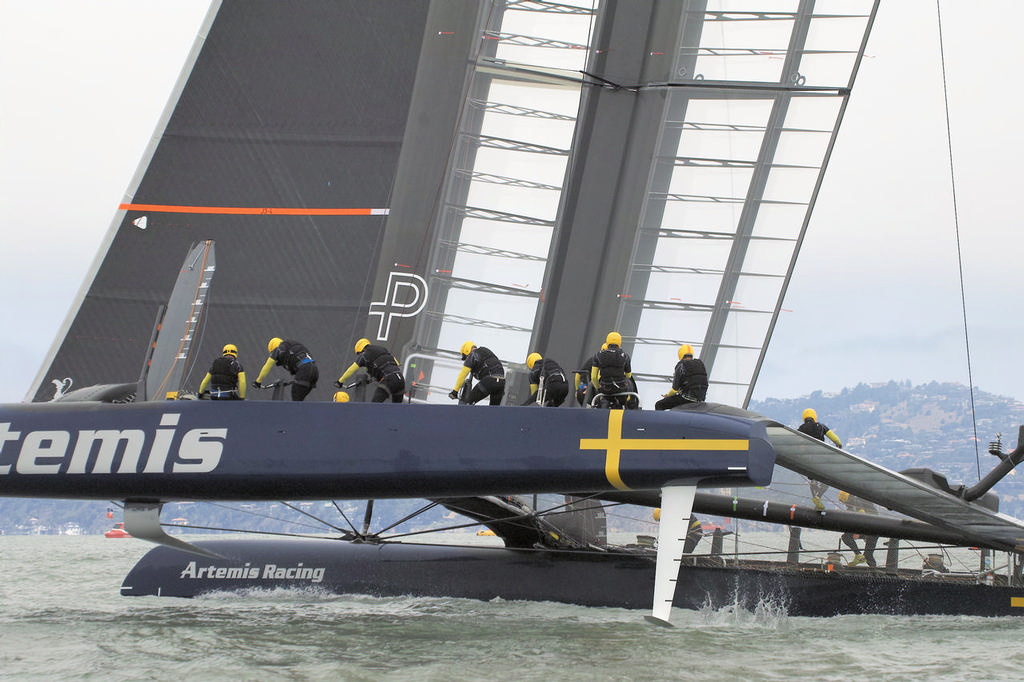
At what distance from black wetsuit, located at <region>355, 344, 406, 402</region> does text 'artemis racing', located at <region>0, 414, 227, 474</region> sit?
167 centimetres

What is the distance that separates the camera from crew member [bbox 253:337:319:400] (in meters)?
7.13

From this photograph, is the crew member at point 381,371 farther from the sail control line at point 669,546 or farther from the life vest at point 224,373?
the sail control line at point 669,546

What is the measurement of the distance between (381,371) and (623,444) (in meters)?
2.34

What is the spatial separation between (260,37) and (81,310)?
7.71 ft

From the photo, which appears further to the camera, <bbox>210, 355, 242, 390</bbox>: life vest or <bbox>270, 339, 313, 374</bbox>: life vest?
<bbox>270, 339, 313, 374</bbox>: life vest

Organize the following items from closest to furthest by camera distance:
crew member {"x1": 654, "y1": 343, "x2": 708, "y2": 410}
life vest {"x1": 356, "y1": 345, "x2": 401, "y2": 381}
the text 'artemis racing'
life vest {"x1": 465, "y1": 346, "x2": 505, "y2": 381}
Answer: the text 'artemis racing' < crew member {"x1": 654, "y1": 343, "x2": 708, "y2": 410} < life vest {"x1": 356, "y1": 345, "x2": 401, "y2": 381} < life vest {"x1": 465, "y1": 346, "x2": 505, "y2": 381}

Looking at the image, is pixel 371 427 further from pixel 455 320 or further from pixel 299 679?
pixel 455 320

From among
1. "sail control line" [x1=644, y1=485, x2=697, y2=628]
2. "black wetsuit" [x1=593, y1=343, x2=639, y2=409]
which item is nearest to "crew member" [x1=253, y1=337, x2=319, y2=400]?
"black wetsuit" [x1=593, y1=343, x2=639, y2=409]

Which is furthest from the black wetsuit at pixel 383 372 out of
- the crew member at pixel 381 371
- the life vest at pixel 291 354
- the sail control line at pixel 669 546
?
the sail control line at pixel 669 546

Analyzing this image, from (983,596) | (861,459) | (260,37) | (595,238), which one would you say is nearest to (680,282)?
(595,238)

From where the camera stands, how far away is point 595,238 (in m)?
8.65

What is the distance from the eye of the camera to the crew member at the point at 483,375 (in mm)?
7348

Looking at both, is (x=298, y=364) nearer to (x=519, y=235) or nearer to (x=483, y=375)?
(x=483, y=375)

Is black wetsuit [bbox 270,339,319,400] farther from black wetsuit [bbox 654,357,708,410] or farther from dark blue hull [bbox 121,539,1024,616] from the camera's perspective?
black wetsuit [bbox 654,357,708,410]
